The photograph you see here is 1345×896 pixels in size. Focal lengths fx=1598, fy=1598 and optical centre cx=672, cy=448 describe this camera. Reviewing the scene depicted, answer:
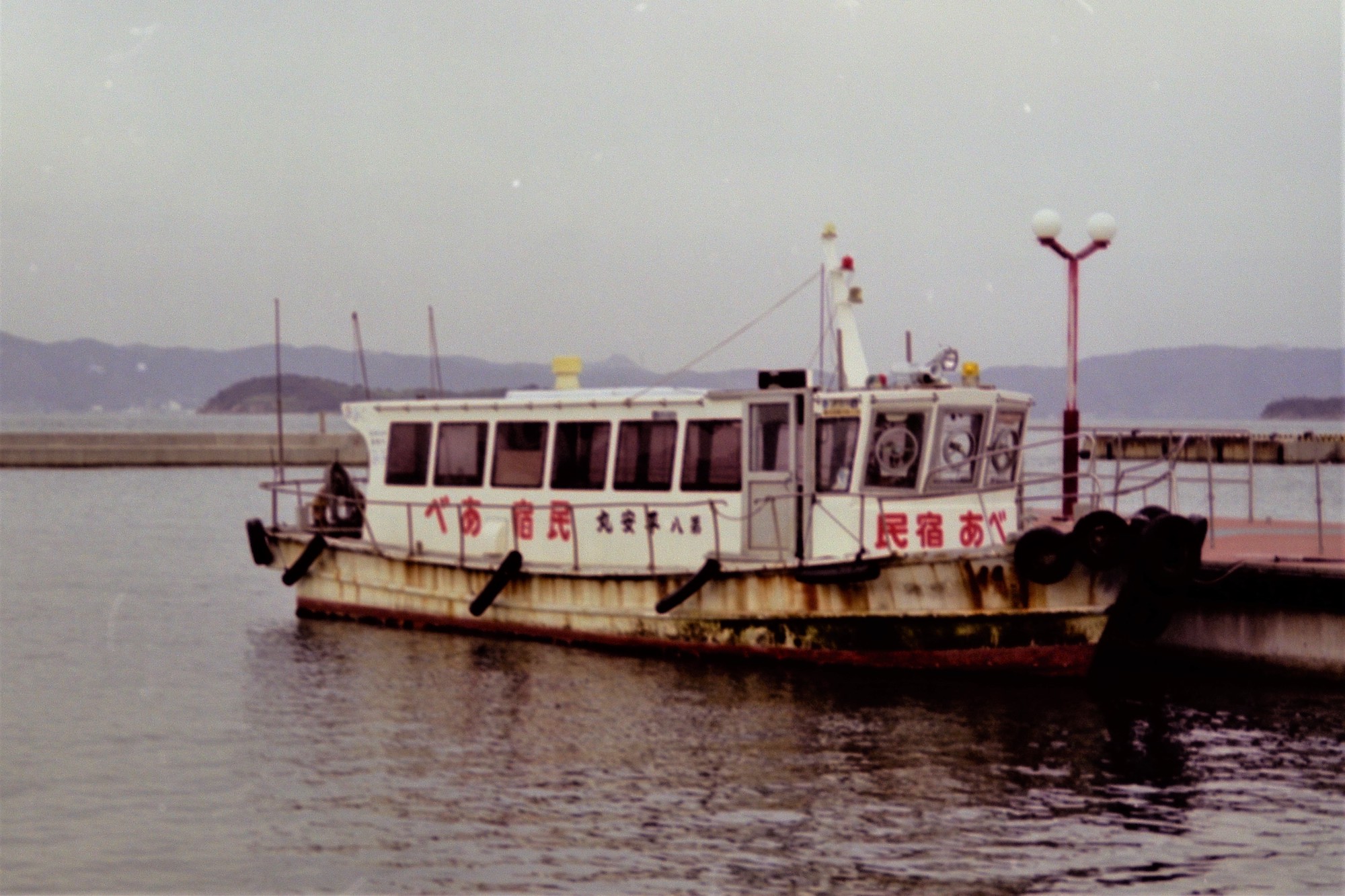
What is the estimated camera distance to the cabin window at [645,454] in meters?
18.7

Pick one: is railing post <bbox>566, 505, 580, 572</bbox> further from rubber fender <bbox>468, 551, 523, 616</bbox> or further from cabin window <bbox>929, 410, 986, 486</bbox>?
cabin window <bbox>929, 410, 986, 486</bbox>

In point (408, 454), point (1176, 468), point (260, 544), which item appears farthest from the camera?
point (1176, 468)

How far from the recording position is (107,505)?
179ft

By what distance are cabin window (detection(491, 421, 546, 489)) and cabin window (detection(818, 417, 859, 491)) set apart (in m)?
3.88

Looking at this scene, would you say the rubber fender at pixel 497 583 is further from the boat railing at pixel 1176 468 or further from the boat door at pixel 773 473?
the boat railing at pixel 1176 468

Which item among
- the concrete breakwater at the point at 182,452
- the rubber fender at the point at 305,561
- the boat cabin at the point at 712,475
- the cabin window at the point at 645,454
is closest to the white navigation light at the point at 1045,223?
the boat cabin at the point at 712,475

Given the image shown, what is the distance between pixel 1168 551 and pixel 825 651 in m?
3.79

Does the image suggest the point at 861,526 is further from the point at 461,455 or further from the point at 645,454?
the point at 461,455

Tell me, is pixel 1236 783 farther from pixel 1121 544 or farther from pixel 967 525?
pixel 967 525

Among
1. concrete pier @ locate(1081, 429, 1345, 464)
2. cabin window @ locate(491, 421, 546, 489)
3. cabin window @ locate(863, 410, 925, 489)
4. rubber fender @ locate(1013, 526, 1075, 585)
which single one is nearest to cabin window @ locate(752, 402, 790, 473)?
cabin window @ locate(863, 410, 925, 489)

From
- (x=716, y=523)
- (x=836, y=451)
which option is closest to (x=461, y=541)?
(x=716, y=523)

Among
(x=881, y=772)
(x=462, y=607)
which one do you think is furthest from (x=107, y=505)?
(x=881, y=772)

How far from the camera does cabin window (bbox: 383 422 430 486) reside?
69.6 ft

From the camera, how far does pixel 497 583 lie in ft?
64.6
